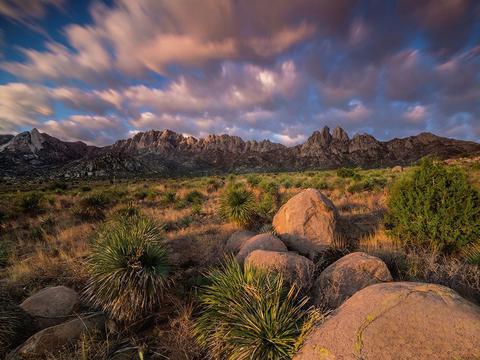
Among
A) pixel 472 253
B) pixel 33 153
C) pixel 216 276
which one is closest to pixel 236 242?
pixel 216 276

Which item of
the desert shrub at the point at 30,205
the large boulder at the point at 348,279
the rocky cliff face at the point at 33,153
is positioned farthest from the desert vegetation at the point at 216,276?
the rocky cliff face at the point at 33,153

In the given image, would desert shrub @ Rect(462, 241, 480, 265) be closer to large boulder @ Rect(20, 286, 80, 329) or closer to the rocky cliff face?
large boulder @ Rect(20, 286, 80, 329)

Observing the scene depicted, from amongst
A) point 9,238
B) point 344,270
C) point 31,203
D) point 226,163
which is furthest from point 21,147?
point 344,270

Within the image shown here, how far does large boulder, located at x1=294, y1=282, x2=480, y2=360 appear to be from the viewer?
224 cm

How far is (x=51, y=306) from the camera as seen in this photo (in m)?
4.88

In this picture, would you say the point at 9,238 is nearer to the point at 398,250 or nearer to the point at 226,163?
the point at 398,250

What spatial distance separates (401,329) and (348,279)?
6.11ft

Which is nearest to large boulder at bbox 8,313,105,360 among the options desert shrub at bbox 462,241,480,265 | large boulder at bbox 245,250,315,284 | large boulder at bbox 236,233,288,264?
large boulder at bbox 245,250,315,284

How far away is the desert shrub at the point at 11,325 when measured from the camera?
154 inches

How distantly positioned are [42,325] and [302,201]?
23.6ft

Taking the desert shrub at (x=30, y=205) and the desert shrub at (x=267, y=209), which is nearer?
the desert shrub at (x=267, y=209)

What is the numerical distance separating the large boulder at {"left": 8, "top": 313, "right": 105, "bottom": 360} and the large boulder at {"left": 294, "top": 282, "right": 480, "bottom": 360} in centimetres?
382

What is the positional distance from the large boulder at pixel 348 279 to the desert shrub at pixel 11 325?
17.5ft

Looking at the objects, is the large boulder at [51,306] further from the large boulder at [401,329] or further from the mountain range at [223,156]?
the mountain range at [223,156]
